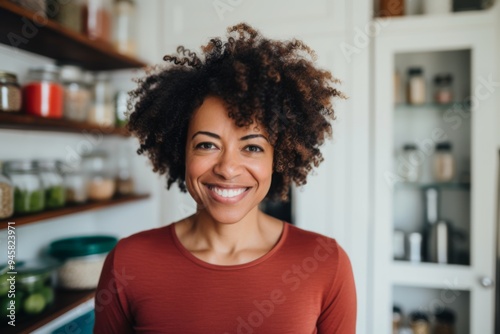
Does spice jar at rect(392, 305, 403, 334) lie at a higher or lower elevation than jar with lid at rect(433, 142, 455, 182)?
lower

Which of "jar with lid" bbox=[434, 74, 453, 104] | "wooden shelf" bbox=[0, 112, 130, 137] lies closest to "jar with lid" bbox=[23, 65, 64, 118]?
"wooden shelf" bbox=[0, 112, 130, 137]

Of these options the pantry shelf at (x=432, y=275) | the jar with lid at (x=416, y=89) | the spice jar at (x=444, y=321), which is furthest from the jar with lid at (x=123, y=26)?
the spice jar at (x=444, y=321)

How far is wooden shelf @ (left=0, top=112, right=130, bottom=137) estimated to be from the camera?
1147 millimetres

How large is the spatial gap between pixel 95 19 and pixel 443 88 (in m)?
1.50

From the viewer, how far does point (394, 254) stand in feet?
5.49

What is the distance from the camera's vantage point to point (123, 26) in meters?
1.79

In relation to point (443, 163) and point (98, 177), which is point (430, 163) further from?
point (98, 177)

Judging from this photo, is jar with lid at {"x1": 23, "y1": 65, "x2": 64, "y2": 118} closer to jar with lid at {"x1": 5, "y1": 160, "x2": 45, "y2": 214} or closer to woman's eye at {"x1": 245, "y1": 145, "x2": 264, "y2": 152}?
jar with lid at {"x1": 5, "y1": 160, "x2": 45, "y2": 214}

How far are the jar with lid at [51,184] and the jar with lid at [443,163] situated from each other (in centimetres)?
153

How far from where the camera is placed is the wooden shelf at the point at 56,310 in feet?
3.71

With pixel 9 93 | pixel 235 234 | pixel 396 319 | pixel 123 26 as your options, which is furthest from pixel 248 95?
pixel 396 319

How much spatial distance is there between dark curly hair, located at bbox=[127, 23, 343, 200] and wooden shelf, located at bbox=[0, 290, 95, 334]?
0.66 m

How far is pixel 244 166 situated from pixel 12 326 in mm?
894

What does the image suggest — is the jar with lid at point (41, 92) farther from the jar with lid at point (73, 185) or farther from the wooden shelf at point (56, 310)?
the wooden shelf at point (56, 310)
